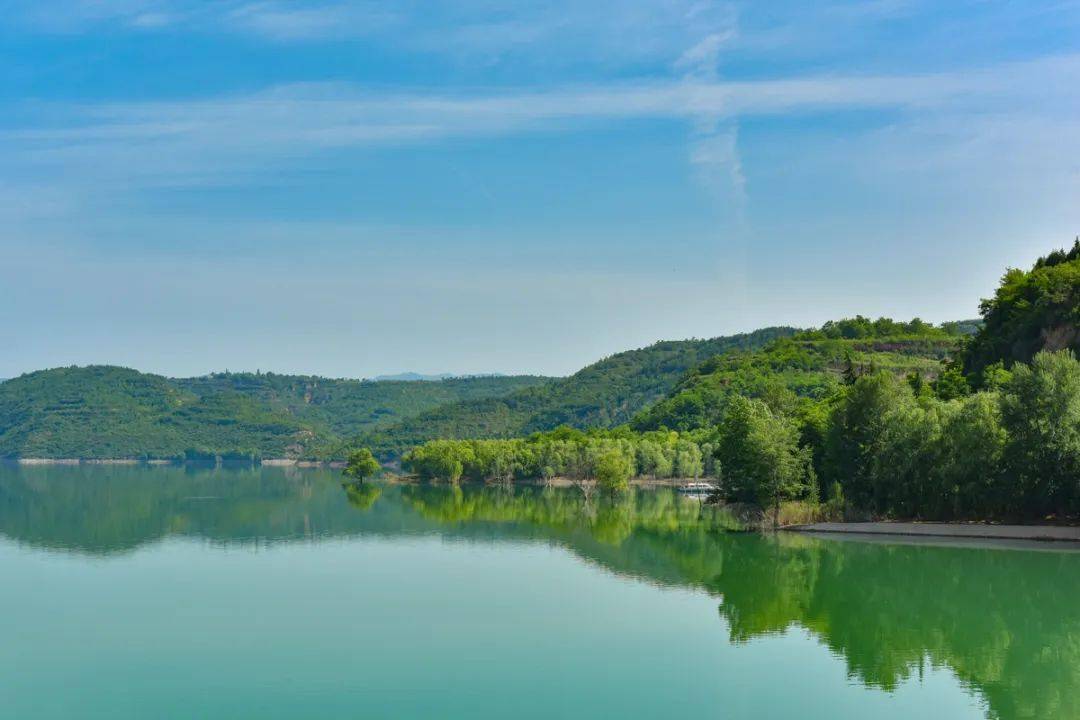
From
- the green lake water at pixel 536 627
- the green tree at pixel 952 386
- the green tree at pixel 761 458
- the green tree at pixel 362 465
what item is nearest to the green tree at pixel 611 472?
the green lake water at pixel 536 627

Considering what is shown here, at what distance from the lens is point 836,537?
54.2m

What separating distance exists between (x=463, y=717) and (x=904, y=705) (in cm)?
1048

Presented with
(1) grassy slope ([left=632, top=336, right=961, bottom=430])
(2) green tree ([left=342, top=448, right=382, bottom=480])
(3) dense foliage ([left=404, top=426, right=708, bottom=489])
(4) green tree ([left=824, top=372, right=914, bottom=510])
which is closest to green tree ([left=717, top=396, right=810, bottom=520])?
(4) green tree ([left=824, top=372, right=914, bottom=510])

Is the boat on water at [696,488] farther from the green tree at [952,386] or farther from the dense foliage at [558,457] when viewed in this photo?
the green tree at [952,386]

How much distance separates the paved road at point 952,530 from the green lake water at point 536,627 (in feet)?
7.64

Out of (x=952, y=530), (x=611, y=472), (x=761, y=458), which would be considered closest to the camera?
A: (x=952, y=530)

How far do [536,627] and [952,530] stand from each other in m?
26.3

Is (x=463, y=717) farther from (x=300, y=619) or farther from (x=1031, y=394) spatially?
(x=1031, y=394)

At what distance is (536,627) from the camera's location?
34750mm

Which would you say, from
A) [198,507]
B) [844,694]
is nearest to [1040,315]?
[844,694]

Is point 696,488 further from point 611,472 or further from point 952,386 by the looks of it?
point 952,386

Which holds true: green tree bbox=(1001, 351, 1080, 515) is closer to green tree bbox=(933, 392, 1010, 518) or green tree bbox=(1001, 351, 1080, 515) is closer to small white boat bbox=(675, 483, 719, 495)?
green tree bbox=(933, 392, 1010, 518)

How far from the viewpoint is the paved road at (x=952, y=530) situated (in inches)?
1889

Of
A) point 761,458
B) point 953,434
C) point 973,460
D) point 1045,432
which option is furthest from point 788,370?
point 1045,432
